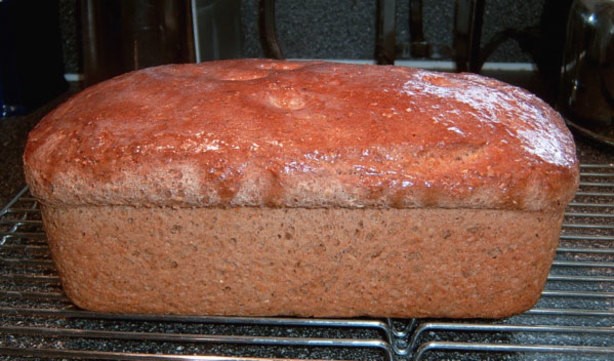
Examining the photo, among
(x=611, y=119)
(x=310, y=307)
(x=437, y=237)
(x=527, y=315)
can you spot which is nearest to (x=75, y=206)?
(x=310, y=307)

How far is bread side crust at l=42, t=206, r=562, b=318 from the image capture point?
88cm

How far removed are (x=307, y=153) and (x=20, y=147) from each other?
39.2 inches

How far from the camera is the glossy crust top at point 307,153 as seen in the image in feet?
2.75

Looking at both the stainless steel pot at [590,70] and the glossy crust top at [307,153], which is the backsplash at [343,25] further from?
the glossy crust top at [307,153]

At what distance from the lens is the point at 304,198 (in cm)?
85

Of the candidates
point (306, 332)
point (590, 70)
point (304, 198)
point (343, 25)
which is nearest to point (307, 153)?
point (304, 198)

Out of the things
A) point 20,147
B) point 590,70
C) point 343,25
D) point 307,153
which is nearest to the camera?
point 307,153

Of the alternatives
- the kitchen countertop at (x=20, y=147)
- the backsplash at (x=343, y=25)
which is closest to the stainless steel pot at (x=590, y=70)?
the kitchen countertop at (x=20, y=147)

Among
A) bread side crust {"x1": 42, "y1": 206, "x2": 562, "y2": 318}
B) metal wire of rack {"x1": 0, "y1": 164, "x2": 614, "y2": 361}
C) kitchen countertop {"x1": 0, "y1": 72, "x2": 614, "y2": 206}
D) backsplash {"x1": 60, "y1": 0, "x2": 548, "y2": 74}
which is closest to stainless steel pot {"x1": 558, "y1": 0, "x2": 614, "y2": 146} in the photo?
kitchen countertop {"x1": 0, "y1": 72, "x2": 614, "y2": 206}

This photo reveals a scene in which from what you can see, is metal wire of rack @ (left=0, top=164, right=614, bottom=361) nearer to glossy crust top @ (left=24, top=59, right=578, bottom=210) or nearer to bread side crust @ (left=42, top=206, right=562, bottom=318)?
bread side crust @ (left=42, top=206, right=562, bottom=318)

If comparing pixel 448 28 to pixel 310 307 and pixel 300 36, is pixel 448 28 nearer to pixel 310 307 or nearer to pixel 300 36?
pixel 300 36

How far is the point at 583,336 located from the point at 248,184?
52 cm

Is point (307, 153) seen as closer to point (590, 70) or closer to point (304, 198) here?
point (304, 198)

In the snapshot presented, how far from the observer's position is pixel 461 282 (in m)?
0.91
